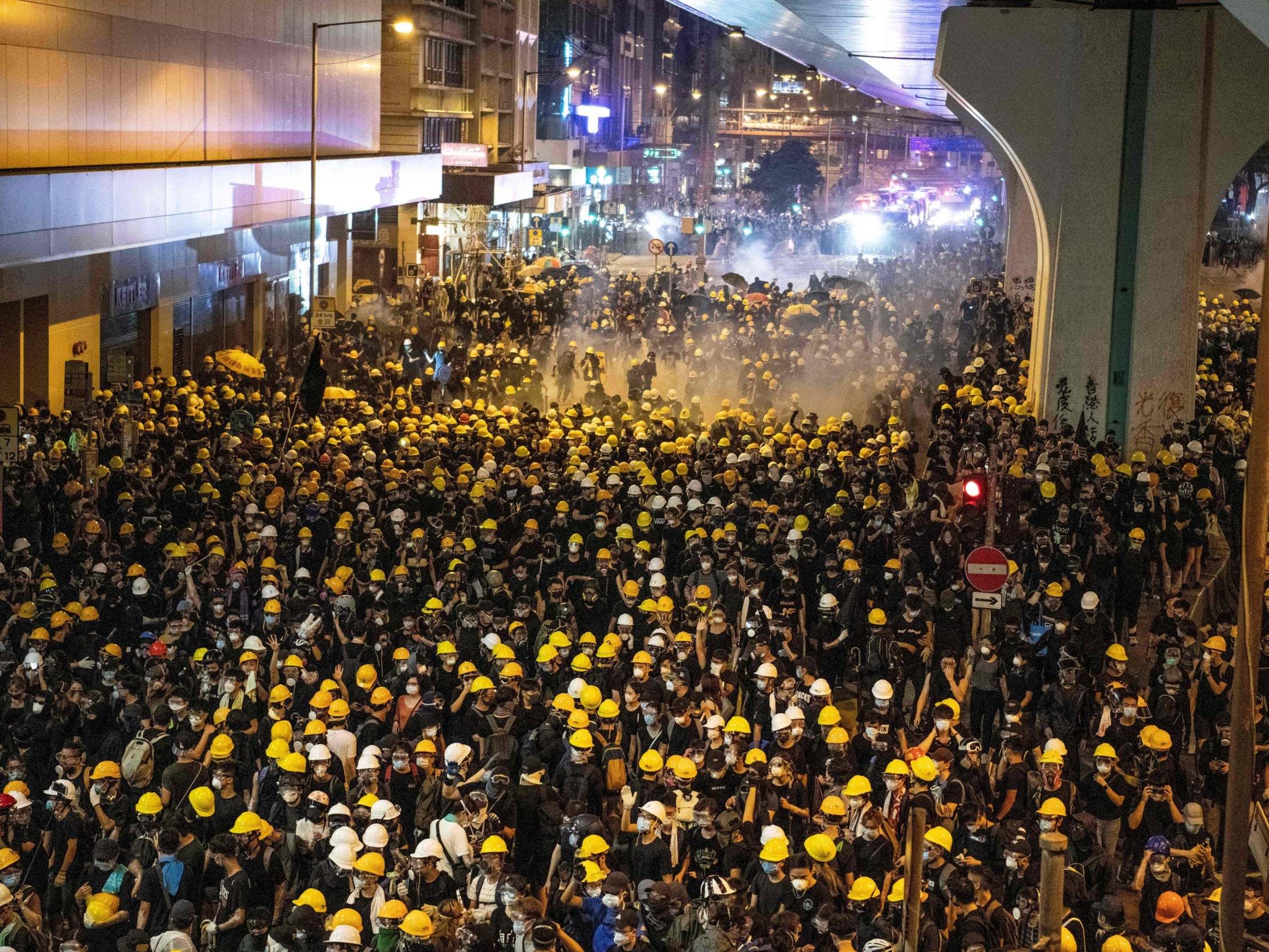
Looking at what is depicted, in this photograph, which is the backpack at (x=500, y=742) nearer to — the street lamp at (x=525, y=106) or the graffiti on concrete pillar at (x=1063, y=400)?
the graffiti on concrete pillar at (x=1063, y=400)

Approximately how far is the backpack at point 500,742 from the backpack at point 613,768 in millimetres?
605

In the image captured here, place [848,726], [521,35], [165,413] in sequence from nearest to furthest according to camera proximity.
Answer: [848,726], [165,413], [521,35]

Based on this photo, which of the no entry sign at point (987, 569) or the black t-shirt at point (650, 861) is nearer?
the black t-shirt at point (650, 861)

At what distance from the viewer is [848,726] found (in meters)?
14.6

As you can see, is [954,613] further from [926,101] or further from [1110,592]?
[926,101]

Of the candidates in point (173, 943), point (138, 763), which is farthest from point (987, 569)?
point (173, 943)

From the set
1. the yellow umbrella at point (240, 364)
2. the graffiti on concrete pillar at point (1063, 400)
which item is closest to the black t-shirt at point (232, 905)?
the graffiti on concrete pillar at point (1063, 400)

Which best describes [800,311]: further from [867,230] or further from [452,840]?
[867,230]

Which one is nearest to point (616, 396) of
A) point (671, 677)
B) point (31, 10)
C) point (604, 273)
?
point (31, 10)

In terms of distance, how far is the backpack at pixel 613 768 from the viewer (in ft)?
38.0

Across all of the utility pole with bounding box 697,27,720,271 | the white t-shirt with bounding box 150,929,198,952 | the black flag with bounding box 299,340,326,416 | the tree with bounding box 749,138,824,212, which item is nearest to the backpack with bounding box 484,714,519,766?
the white t-shirt with bounding box 150,929,198,952

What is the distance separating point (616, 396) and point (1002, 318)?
14.2 m

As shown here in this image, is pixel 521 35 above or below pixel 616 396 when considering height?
above

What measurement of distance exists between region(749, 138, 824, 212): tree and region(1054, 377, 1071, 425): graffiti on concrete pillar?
86.4m
